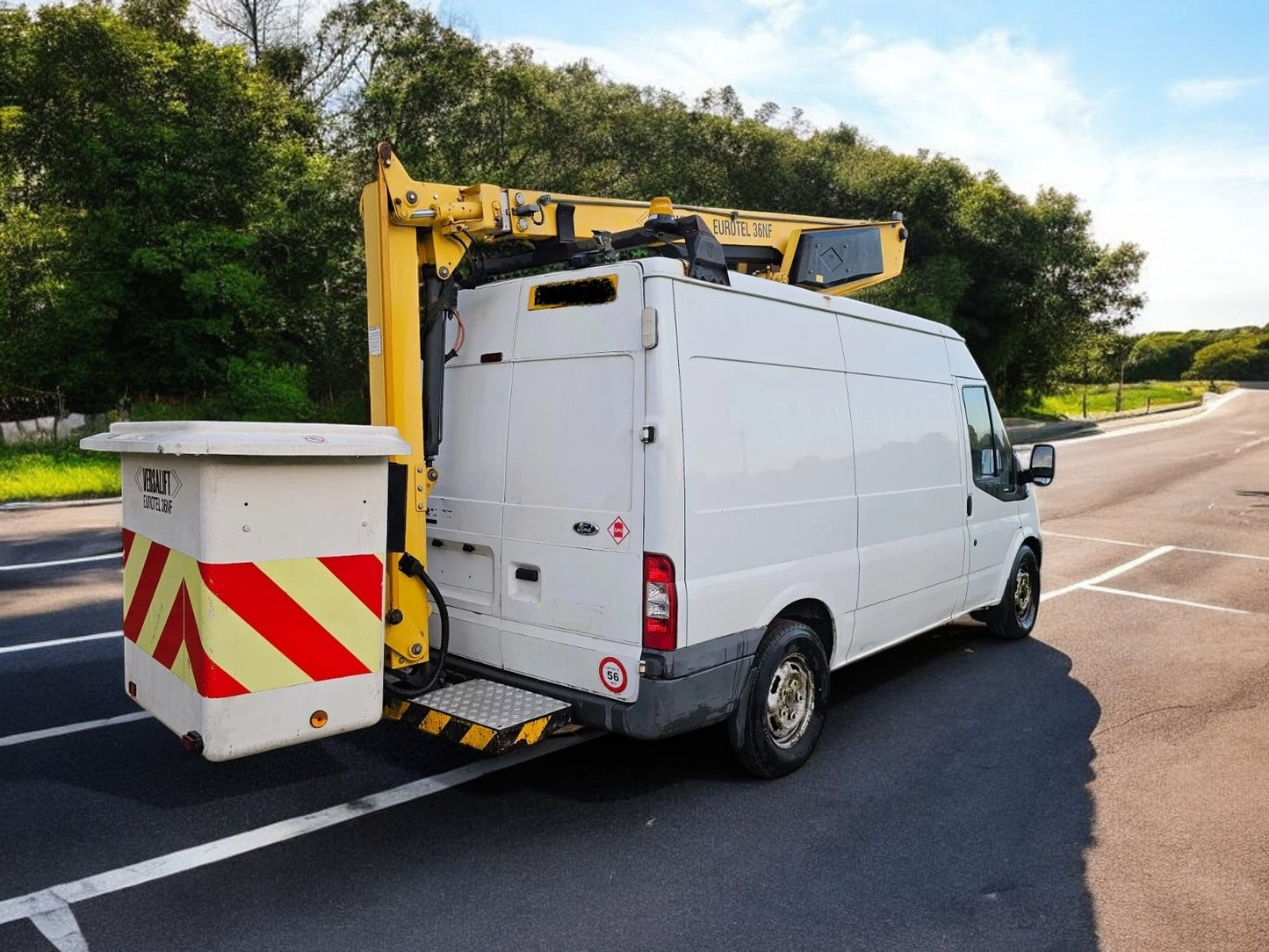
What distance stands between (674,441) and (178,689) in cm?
231

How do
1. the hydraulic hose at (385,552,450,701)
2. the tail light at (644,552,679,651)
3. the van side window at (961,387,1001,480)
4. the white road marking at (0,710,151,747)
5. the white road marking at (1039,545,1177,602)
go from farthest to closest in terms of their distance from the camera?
the white road marking at (1039,545,1177,602)
the van side window at (961,387,1001,480)
the white road marking at (0,710,151,747)
the hydraulic hose at (385,552,450,701)
the tail light at (644,552,679,651)

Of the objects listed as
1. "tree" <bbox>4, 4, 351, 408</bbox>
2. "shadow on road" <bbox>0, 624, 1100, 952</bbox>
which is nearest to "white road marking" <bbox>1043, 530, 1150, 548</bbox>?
"shadow on road" <bbox>0, 624, 1100, 952</bbox>

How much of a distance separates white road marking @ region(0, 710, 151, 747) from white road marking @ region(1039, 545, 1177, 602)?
7.48 meters

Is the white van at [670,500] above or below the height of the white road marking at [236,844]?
above

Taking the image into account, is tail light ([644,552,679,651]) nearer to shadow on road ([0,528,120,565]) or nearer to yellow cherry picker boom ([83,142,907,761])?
yellow cherry picker boom ([83,142,907,761])

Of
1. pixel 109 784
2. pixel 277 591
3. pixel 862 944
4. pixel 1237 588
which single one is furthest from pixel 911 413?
pixel 1237 588

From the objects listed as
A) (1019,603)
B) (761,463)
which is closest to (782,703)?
(761,463)

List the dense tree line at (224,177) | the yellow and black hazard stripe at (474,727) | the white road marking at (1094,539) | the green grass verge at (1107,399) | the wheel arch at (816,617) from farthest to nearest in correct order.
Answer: the green grass verge at (1107,399), the dense tree line at (224,177), the white road marking at (1094,539), the wheel arch at (816,617), the yellow and black hazard stripe at (474,727)

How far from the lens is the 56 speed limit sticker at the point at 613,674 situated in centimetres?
425

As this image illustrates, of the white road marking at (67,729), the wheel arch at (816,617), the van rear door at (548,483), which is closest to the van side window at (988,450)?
the wheel arch at (816,617)

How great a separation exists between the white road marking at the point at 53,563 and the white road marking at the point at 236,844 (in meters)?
6.90

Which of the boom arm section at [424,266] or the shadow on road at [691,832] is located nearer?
the shadow on road at [691,832]

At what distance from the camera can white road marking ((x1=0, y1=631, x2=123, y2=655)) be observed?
7.03 metres

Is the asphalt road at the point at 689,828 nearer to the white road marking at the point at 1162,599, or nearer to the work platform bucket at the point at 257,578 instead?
the work platform bucket at the point at 257,578
